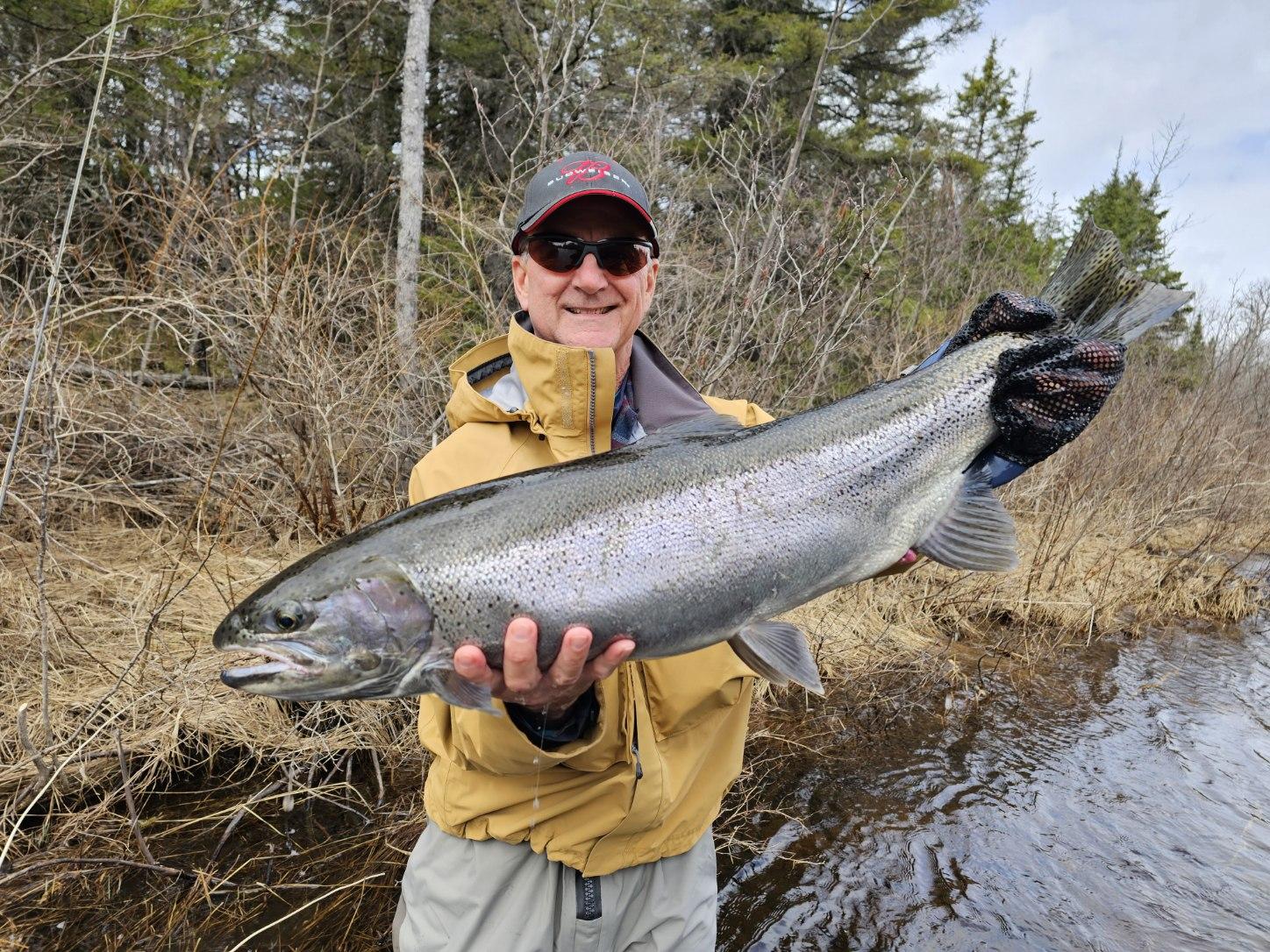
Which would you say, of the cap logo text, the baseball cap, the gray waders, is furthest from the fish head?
the cap logo text

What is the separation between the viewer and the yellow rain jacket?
210cm

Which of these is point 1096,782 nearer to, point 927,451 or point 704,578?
point 927,451

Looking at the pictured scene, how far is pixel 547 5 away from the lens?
12.4 m

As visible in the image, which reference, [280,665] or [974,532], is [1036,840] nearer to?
[974,532]

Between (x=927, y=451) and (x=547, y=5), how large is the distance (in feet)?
41.9

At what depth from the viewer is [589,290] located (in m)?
2.57

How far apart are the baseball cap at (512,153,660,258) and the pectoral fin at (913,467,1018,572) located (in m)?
1.45

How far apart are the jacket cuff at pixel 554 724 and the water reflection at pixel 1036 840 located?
241cm

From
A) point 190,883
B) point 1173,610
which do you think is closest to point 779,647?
point 190,883

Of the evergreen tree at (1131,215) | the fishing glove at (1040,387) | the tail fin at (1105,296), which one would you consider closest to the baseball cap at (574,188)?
the fishing glove at (1040,387)

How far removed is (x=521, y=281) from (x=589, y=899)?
6.90 feet

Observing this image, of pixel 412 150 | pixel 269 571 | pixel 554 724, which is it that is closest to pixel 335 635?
pixel 554 724

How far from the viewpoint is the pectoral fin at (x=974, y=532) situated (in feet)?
8.46

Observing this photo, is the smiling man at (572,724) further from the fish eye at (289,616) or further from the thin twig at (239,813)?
the thin twig at (239,813)
